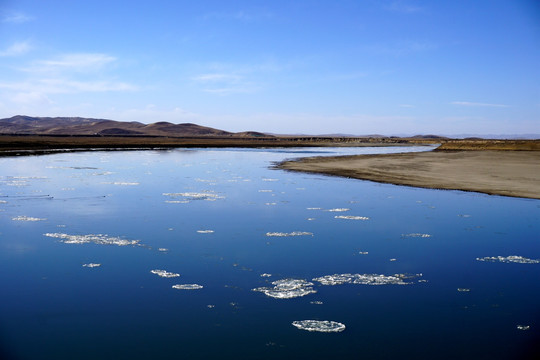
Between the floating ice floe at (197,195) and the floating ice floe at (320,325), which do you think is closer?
the floating ice floe at (320,325)

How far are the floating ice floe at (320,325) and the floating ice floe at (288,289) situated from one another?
3.10 feet

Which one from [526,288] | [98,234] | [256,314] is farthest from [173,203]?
[526,288]

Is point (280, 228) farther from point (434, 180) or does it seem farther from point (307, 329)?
point (434, 180)

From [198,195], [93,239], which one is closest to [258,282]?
[93,239]

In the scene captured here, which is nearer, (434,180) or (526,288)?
(526,288)

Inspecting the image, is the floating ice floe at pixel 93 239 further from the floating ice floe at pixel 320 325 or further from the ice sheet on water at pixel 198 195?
the ice sheet on water at pixel 198 195

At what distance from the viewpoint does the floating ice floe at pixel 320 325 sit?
19.4 ft

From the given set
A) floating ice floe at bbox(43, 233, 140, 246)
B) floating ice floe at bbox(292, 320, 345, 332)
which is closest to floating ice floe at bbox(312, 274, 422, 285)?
floating ice floe at bbox(292, 320, 345, 332)

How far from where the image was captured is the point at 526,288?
24.8 ft

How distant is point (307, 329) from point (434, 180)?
1972 cm

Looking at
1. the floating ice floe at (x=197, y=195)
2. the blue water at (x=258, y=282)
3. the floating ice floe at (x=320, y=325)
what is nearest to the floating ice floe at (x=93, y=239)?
the blue water at (x=258, y=282)

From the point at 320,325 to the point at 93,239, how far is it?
6731 mm

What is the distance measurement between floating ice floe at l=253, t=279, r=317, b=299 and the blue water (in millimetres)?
153

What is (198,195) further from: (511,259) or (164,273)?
(511,259)
